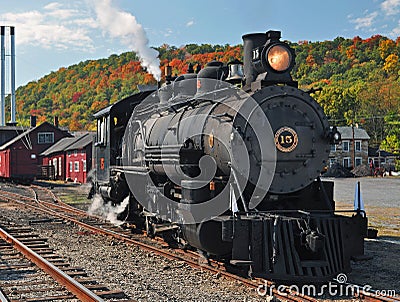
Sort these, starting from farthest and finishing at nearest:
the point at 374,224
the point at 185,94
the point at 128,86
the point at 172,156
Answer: the point at 128,86 < the point at 374,224 < the point at 185,94 < the point at 172,156

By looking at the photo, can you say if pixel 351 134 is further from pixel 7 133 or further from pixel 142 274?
pixel 142 274

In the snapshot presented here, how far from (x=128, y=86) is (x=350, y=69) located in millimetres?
75784

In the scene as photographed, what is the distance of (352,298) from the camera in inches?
299

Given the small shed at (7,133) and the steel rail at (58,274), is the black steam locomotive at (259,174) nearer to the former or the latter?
the steel rail at (58,274)

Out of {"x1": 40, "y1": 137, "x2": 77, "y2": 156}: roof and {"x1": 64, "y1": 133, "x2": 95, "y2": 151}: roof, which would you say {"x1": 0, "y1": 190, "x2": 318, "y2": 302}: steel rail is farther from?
{"x1": 40, "y1": 137, "x2": 77, "y2": 156}: roof

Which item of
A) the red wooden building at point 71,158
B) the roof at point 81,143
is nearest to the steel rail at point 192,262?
the roof at point 81,143

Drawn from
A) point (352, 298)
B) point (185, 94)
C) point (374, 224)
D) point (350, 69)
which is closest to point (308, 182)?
point (352, 298)

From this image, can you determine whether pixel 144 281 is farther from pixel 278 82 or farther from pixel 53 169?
pixel 53 169

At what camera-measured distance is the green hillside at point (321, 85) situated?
2970 inches

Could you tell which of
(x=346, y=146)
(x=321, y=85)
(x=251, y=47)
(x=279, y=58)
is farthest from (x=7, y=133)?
(x=279, y=58)

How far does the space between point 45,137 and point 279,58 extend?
57461 millimetres

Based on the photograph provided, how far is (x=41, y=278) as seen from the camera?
9.22m

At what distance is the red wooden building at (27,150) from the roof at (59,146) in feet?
4.18

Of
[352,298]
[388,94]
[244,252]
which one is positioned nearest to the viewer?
[352,298]
